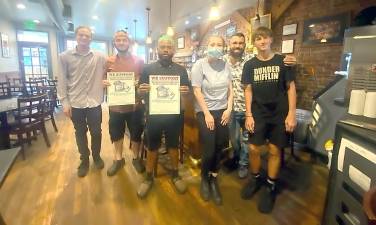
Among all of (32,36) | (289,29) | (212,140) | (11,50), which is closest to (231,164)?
(212,140)

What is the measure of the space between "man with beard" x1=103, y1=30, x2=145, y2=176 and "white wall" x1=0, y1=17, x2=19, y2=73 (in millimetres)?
5953

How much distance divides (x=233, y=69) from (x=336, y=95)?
1.51m

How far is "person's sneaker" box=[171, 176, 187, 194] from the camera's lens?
216 centimetres

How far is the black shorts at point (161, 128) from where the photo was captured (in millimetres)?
1968

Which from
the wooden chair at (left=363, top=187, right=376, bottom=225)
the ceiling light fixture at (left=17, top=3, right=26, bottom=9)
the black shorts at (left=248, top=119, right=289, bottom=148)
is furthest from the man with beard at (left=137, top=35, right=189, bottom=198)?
the ceiling light fixture at (left=17, top=3, right=26, bottom=9)

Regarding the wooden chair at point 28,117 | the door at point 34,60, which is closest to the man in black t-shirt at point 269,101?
the wooden chair at point 28,117

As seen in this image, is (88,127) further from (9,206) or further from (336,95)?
(336,95)

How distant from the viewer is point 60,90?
7.45 feet

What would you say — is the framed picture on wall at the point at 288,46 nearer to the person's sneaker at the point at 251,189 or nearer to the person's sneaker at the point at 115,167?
the person's sneaker at the point at 251,189

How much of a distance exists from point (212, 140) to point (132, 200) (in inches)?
34.9

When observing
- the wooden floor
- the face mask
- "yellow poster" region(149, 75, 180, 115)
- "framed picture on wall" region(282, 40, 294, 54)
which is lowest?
the wooden floor

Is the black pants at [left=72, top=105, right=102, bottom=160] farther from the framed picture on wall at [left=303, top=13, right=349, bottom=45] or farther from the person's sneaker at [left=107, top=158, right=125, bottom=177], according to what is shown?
the framed picture on wall at [left=303, top=13, right=349, bottom=45]

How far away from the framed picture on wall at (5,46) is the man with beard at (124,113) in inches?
241

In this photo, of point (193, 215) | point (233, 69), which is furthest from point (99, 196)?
point (233, 69)
